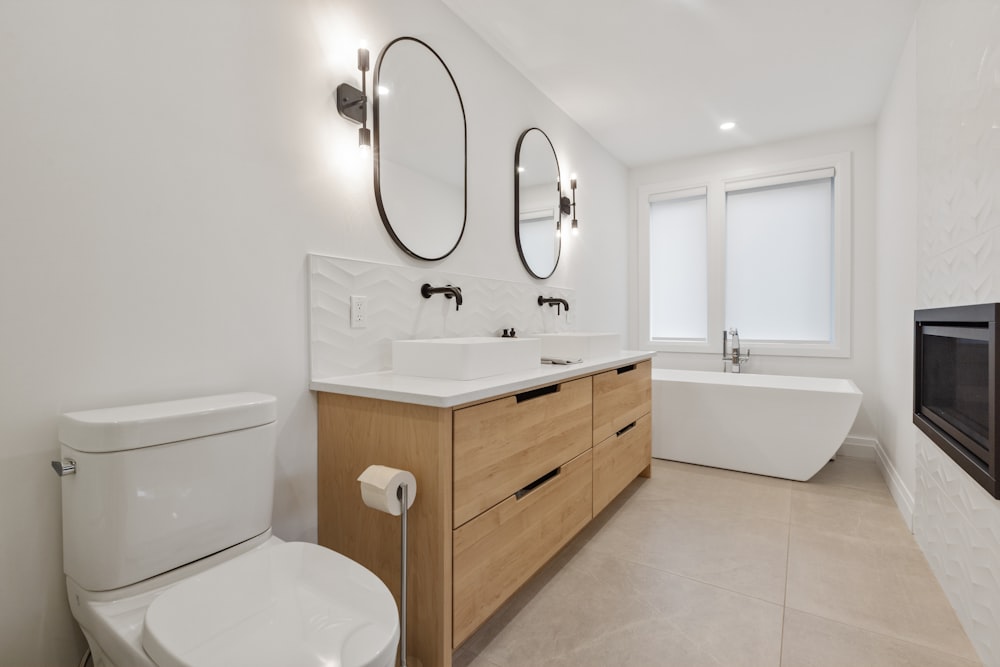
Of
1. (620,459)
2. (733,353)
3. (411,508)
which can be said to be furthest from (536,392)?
(733,353)

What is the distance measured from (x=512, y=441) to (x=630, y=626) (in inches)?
28.8

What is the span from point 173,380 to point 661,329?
153 inches

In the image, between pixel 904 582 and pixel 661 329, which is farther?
pixel 661 329

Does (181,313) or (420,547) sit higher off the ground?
(181,313)

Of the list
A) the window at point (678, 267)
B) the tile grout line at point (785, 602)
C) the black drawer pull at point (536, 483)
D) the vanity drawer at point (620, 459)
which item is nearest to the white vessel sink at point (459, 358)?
the black drawer pull at point (536, 483)

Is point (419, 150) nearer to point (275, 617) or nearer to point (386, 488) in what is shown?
point (386, 488)

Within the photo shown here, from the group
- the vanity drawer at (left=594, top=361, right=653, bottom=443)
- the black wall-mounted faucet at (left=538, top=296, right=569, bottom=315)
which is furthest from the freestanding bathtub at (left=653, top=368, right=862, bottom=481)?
the black wall-mounted faucet at (left=538, top=296, right=569, bottom=315)

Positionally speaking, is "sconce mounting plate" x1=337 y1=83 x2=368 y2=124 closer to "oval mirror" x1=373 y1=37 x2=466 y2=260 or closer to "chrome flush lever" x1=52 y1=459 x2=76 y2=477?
"oval mirror" x1=373 y1=37 x2=466 y2=260

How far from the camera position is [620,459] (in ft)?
7.95

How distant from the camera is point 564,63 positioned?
260cm

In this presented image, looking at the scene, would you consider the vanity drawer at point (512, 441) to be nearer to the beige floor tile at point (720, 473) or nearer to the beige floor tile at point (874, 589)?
the beige floor tile at point (874, 589)

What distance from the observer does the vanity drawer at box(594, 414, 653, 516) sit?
2.17 m

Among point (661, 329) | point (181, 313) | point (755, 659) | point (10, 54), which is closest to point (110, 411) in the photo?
point (181, 313)

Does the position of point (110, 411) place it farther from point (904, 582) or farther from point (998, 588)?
point (904, 582)
